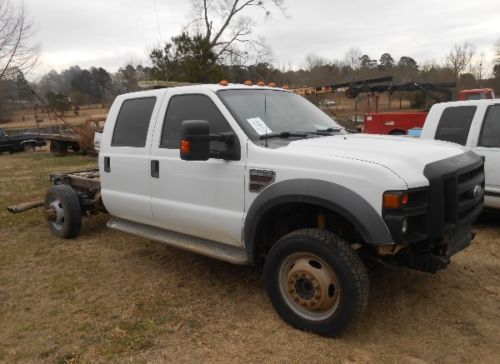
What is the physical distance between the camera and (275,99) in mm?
4418

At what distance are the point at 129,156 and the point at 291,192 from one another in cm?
213

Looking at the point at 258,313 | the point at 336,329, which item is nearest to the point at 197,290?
the point at 258,313

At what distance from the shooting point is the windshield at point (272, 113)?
388 cm

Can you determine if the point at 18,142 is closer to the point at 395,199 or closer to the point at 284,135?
the point at 284,135

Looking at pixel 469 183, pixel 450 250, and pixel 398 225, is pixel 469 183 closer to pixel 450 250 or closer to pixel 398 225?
pixel 450 250

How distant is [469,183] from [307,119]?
157 cm

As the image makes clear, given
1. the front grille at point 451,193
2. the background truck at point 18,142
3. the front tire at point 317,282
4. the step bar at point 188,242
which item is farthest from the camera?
the background truck at point 18,142

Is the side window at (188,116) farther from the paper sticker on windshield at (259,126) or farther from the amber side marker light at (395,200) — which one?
the amber side marker light at (395,200)

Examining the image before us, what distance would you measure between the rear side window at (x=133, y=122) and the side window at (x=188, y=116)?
305mm

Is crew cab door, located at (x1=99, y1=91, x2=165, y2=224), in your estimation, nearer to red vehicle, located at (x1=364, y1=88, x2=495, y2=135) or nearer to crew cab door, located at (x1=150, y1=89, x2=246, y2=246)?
crew cab door, located at (x1=150, y1=89, x2=246, y2=246)

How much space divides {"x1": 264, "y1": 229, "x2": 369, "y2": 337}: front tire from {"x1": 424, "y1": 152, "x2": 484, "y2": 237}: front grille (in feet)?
1.99

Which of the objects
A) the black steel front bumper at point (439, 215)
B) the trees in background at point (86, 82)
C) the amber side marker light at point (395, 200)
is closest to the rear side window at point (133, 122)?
the amber side marker light at point (395, 200)

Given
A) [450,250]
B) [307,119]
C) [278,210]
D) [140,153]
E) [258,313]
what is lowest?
[258,313]

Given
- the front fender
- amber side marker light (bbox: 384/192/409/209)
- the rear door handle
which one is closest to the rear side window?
the rear door handle
